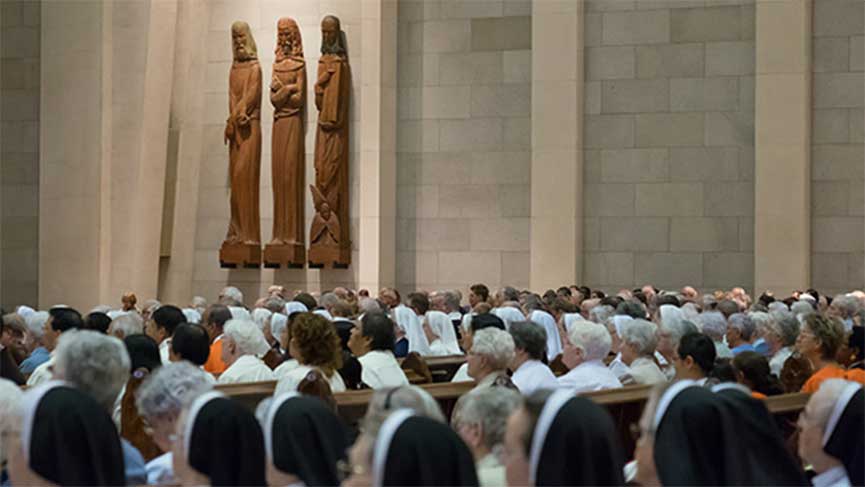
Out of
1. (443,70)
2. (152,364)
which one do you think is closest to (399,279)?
(443,70)

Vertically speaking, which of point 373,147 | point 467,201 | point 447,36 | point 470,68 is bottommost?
point 467,201

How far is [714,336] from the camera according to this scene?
10.9m

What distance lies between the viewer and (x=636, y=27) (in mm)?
20547

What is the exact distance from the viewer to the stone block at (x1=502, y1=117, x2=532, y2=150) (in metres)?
21.0

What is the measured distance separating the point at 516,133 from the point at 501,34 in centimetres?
158

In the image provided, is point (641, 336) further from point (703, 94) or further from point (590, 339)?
point (703, 94)

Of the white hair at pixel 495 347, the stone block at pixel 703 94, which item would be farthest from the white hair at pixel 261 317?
the stone block at pixel 703 94

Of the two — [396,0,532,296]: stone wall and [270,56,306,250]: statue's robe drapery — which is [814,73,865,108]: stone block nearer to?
[396,0,532,296]: stone wall

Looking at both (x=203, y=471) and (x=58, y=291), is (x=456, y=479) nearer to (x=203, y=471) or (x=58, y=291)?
(x=203, y=471)

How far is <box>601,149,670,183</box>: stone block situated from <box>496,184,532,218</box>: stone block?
1229 millimetres

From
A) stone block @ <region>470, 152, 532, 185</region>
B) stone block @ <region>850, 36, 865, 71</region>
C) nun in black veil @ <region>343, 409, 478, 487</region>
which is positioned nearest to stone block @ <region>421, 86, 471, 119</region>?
stone block @ <region>470, 152, 532, 185</region>

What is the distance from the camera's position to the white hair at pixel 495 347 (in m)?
8.23

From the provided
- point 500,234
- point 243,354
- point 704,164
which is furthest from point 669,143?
point 243,354

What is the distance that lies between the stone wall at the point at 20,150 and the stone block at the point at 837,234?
38.5ft
